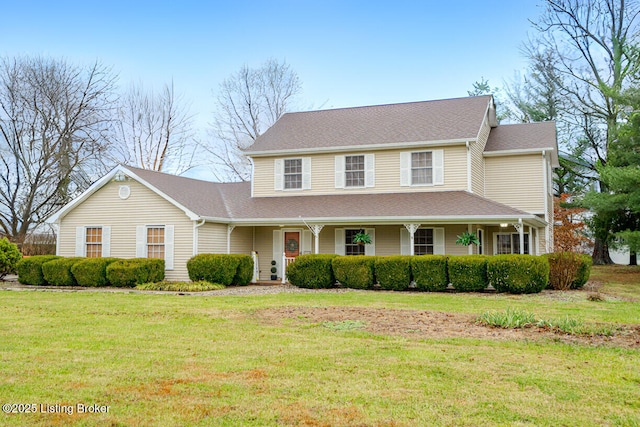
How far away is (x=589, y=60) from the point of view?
30.1 meters

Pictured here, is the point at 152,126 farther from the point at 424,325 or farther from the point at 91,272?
the point at 424,325

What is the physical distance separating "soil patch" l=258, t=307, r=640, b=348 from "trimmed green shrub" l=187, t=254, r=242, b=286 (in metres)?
6.27

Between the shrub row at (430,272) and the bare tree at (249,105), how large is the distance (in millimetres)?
20779

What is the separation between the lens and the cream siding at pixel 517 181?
2003 cm

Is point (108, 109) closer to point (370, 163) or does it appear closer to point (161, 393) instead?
point (370, 163)

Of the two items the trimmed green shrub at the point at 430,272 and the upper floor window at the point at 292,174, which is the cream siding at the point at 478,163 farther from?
the upper floor window at the point at 292,174

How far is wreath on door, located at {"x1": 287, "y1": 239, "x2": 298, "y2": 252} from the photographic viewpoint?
67.3ft

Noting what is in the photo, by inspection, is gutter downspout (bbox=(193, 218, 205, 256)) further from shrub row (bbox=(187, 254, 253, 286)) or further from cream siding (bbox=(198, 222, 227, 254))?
shrub row (bbox=(187, 254, 253, 286))

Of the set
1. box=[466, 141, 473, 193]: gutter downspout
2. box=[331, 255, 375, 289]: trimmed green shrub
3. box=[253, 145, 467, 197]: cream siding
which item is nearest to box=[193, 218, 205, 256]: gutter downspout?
box=[253, 145, 467, 197]: cream siding

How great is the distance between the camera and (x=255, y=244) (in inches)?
833

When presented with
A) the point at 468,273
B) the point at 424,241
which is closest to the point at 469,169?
the point at 424,241

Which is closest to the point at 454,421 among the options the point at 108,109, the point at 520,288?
the point at 520,288

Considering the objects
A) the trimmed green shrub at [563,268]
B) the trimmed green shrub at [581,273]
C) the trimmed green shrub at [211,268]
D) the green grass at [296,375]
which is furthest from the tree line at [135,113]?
the green grass at [296,375]

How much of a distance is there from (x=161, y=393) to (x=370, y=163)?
15806 mm
